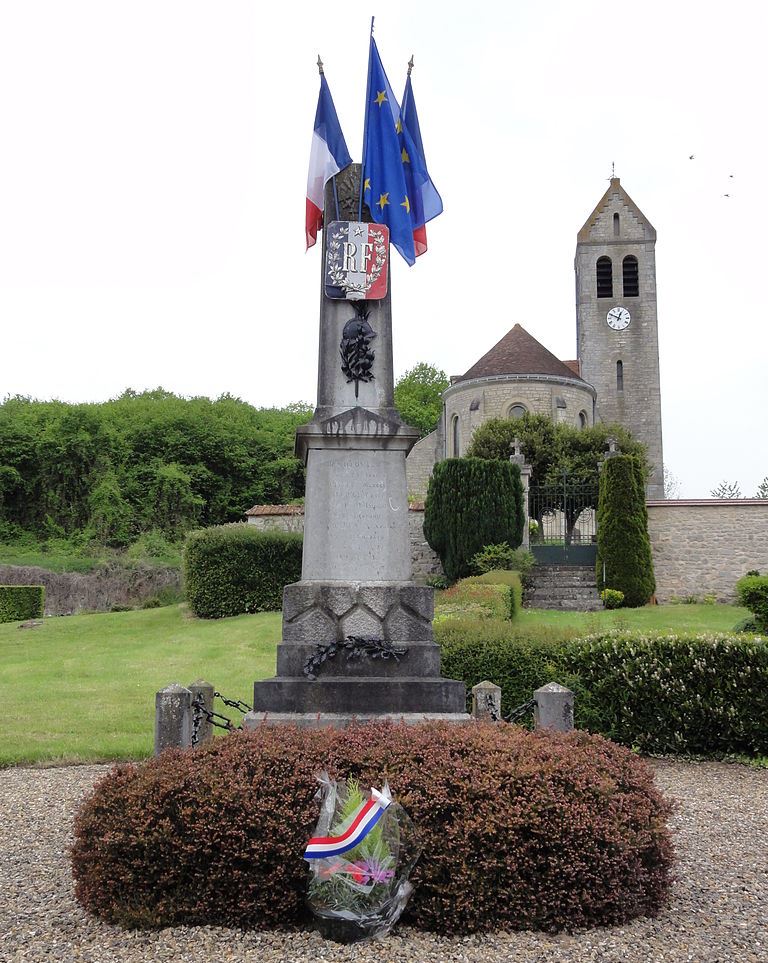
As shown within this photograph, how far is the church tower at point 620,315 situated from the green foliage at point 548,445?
11046mm

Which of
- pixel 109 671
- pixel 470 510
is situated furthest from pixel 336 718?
pixel 470 510

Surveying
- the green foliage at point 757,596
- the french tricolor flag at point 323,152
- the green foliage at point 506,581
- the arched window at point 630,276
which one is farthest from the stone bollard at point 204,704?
the arched window at point 630,276

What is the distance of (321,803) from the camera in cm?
387

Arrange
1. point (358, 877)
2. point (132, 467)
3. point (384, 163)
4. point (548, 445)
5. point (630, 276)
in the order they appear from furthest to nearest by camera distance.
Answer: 1. point (630, 276)
2. point (132, 467)
3. point (548, 445)
4. point (384, 163)
5. point (358, 877)

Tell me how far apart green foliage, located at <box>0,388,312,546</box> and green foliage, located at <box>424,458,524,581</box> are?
15.5m

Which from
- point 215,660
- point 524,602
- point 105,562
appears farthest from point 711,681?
point 105,562

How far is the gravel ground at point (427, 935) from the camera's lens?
343cm

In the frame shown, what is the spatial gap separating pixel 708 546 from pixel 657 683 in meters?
14.5

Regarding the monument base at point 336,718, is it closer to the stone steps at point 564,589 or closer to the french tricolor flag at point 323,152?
the french tricolor flag at point 323,152

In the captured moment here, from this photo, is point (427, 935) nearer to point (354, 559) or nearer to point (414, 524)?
point (354, 559)

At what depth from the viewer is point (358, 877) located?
11.5 feet

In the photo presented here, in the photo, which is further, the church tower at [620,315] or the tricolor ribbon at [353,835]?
the church tower at [620,315]

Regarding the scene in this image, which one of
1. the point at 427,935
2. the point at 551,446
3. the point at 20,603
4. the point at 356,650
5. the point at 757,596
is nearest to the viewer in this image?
the point at 427,935

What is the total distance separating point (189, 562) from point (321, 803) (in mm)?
16374
